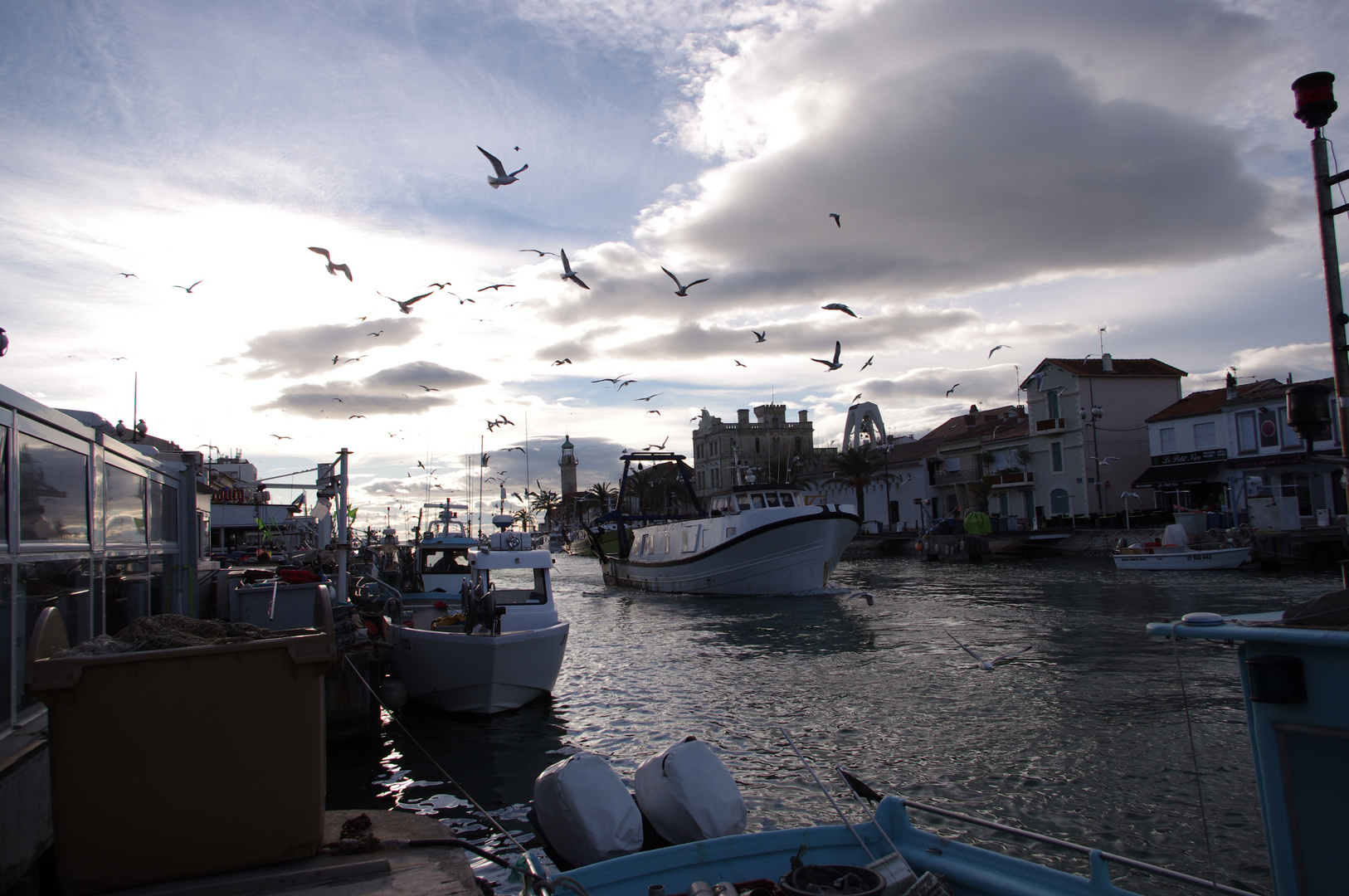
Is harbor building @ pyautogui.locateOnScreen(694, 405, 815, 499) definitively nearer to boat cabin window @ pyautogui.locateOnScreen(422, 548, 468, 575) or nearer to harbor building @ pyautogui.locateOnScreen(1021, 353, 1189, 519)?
harbor building @ pyautogui.locateOnScreen(1021, 353, 1189, 519)

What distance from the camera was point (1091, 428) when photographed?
171 ft

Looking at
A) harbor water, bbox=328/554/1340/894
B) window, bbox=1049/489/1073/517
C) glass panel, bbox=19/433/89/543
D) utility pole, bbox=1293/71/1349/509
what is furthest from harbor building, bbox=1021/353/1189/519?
glass panel, bbox=19/433/89/543

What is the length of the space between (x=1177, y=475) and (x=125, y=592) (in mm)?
50669

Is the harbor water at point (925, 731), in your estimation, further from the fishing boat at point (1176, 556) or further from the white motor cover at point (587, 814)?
the fishing boat at point (1176, 556)

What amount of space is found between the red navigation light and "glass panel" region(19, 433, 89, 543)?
30.1 ft

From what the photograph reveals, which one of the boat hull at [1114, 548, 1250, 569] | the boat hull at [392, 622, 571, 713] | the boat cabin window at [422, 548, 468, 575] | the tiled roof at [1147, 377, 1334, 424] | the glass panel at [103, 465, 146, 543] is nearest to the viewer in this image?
the glass panel at [103, 465, 146, 543]

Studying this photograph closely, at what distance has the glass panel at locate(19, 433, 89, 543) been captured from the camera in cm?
570

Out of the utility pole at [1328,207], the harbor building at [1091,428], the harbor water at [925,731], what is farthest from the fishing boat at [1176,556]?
the utility pole at [1328,207]

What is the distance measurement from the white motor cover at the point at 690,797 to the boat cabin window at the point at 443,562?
13.3 m

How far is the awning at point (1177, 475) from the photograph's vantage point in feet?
145

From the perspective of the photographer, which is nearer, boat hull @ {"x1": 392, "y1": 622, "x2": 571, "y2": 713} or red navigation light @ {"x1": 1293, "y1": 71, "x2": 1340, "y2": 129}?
red navigation light @ {"x1": 1293, "y1": 71, "x2": 1340, "y2": 129}

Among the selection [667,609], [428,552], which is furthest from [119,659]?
[667,609]

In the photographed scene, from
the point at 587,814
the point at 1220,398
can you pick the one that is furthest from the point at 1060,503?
the point at 587,814

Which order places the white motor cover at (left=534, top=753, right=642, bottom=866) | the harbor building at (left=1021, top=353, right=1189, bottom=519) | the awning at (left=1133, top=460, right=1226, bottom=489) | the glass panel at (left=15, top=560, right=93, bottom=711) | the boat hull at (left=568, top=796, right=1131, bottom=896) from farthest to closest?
1. the harbor building at (left=1021, top=353, right=1189, bottom=519)
2. the awning at (left=1133, top=460, right=1226, bottom=489)
3. the glass panel at (left=15, top=560, right=93, bottom=711)
4. the white motor cover at (left=534, top=753, right=642, bottom=866)
5. the boat hull at (left=568, top=796, right=1131, bottom=896)
